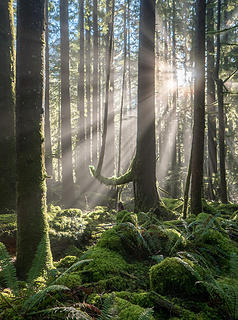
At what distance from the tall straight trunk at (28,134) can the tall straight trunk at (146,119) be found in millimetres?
4198

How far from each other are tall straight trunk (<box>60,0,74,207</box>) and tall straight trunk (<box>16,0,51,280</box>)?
8.79m

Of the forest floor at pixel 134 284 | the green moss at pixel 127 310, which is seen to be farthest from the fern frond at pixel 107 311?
the green moss at pixel 127 310

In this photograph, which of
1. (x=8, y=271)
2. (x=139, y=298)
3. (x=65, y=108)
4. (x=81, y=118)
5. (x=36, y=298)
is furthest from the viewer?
(x=81, y=118)

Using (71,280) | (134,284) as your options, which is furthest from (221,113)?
(71,280)

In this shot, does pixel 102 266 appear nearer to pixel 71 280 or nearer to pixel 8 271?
pixel 71 280

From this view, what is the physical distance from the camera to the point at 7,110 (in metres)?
6.84

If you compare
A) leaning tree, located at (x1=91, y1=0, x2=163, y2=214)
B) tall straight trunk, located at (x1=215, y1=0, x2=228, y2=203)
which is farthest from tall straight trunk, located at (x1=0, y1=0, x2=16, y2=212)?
tall straight trunk, located at (x1=215, y1=0, x2=228, y2=203)

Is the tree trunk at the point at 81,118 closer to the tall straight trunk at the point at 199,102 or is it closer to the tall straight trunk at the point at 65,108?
the tall straight trunk at the point at 65,108

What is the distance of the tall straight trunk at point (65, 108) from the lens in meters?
12.9

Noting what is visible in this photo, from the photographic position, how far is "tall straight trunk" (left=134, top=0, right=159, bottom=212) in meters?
7.41

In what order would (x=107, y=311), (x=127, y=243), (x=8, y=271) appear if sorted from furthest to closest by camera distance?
(x=127, y=243) → (x=8, y=271) → (x=107, y=311)

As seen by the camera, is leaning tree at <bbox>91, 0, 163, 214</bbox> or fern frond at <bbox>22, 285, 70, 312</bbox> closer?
fern frond at <bbox>22, 285, 70, 312</bbox>

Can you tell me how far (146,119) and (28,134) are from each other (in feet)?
15.5

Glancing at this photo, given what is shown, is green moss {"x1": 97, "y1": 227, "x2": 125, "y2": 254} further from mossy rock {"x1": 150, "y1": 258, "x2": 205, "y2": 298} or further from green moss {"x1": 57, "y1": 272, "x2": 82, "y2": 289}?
mossy rock {"x1": 150, "y1": 258, "x2": 205, "y2": 298}
